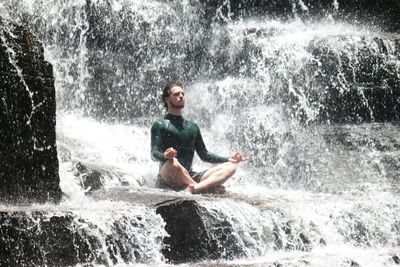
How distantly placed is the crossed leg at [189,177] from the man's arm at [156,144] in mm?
118

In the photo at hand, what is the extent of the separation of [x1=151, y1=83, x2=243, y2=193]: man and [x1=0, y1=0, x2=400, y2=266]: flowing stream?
770 mm

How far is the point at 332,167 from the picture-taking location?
10.3 metres

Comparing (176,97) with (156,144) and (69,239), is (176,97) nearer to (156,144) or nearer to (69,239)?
(156,144)

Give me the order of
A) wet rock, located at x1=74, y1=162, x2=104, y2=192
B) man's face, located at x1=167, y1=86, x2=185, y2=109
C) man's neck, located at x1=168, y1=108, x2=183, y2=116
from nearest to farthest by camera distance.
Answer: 1. man's face, located at x1=167, y1=86, x2=185, y2=109
2. man's neck, located at x1=168, y1=108, x2=183, y2=116
3. wet rock, located at x1=74, y1=162, x2=104, y2=192

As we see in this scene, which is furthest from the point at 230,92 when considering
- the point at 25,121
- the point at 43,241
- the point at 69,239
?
the point at 43,241

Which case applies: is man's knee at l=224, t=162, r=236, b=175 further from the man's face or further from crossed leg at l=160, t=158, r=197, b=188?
the man's face

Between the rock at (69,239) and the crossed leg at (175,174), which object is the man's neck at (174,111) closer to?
the crossed leg at (175,174)

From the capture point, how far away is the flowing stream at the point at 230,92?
33.0ft

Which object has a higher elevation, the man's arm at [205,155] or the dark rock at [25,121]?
the dark rock at [25,121]

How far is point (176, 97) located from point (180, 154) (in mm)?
655

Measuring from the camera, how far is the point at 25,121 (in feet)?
18.7

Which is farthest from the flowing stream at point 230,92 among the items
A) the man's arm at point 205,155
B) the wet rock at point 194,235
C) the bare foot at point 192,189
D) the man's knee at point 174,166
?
the wet rock at point 194,235

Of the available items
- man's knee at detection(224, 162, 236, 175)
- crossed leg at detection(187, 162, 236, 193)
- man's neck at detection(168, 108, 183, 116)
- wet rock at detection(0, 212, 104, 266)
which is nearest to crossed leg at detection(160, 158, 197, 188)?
crossed leg at detection(187, 162, 236, 193)

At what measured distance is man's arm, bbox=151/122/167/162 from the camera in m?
6.71
